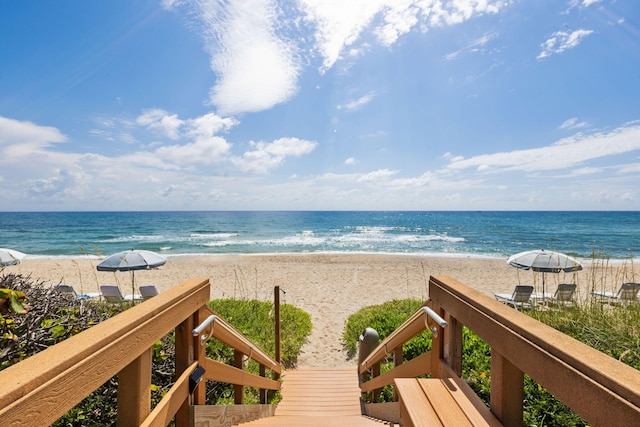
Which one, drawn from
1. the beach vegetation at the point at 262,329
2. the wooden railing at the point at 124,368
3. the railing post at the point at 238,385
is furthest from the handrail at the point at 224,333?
the beach vegetation at the point at 262,329

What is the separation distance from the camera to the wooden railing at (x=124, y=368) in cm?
65

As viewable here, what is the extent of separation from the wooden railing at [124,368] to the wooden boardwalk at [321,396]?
4.27ft

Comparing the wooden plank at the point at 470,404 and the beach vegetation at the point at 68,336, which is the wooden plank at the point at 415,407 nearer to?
the wooden plank at the point at 470,404

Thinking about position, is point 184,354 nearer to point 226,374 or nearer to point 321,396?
point 226,374

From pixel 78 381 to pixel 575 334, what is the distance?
166 inches

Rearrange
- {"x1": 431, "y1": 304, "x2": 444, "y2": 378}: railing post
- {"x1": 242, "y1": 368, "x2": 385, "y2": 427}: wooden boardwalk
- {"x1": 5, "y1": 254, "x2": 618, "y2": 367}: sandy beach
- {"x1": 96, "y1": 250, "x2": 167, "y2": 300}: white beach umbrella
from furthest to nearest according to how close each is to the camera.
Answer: {"x1": 96, "y1": 250, "x2": 167, "y2": 300}: white beach umbrella < {"x1": 5, "y1": 254, "x2": 618, "y2": 367}: sandy beach < {"x1": 242, "y1": 368, "x2": 385, "y2": 427}: wooden boardwalk < {"x1": 431, "y1": 304, "x2": 444, "y2": 378}: railing post

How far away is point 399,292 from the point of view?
12180mm

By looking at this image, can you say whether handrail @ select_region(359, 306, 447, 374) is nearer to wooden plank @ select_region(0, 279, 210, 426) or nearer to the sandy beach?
wooden plank @ select_region(0, 279, 210, 426)

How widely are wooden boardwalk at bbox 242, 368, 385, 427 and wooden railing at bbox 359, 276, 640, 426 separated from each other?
128 centimetres

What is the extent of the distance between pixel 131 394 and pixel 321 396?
3770mm

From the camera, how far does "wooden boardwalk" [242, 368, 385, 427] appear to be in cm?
357

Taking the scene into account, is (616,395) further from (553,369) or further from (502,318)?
(502,318)

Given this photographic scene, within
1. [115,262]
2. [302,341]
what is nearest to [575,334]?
[302,341]

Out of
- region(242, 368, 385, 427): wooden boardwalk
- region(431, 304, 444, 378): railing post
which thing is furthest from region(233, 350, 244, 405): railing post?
region(431, 304, 444, 378): railing post
